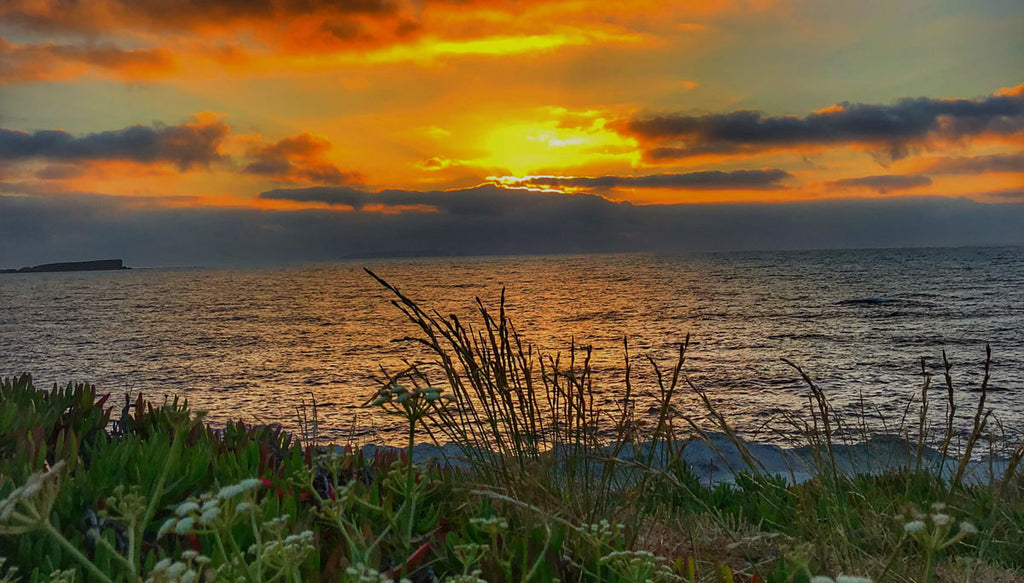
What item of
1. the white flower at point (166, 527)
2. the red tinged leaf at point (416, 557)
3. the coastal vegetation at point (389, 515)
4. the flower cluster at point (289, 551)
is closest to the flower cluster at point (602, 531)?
the coastal vegetation at point (389, 515)

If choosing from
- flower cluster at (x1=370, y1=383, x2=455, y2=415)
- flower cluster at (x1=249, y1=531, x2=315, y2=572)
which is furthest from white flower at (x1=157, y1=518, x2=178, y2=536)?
flower cluster at (x1=370, y1=383, x2=455, y2=415)

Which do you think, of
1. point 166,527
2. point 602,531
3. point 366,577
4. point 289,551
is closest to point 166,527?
point 166,527

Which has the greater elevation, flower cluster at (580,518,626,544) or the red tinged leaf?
flower cluster at (580,518,626,544)

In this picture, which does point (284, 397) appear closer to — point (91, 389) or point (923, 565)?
point (91, 389)

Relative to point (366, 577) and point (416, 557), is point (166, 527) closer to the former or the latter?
point (366, 577)

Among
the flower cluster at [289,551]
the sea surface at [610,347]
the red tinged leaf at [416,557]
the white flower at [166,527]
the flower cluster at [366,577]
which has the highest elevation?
the white flower at [166,527]

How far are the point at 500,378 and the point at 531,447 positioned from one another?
490 millimetres

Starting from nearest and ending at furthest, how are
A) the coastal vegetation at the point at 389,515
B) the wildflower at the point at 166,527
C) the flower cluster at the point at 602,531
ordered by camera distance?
the wildflower at the point at 166,527 → the coastal vegetation at the point at 389,515 → the flower cluster at the point at 602,531

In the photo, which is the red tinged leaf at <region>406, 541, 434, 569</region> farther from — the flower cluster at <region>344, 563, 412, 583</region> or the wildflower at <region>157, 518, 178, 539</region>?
the wildflower at <region>157, 518, 178, 539</region>

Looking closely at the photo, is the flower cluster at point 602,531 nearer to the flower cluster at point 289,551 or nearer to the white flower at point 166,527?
the flower cluster at point 289,551

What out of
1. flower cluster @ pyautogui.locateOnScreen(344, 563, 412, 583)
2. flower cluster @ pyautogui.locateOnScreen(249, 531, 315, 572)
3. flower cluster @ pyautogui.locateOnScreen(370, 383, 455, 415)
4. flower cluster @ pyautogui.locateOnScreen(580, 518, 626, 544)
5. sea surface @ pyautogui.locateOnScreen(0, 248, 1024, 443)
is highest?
flower cluster @ pyautogui.locateOnScreen(370, 383, 455, 415)

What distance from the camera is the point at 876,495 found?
580cm

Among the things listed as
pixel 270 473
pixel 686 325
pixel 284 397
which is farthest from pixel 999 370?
pixel 270 473

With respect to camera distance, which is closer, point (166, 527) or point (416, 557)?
point (166, 527)
